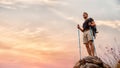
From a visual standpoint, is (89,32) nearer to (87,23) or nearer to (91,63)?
(87,23)

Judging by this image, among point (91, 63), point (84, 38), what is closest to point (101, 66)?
point (91, 63)

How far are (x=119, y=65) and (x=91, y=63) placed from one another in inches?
84.7

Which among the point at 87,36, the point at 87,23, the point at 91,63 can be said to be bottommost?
the point at 91,63

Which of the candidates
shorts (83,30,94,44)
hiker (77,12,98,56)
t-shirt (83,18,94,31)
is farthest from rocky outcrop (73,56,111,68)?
t-shirt (83,18,94,31)

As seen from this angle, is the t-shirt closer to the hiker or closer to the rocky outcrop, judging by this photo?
the hiker

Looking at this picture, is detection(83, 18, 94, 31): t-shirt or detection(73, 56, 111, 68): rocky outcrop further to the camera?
detection(83, 18, 94, 31): t-shirt

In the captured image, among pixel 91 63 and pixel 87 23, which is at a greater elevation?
pixel 87 23

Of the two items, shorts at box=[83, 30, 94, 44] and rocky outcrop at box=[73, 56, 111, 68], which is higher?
shorts at box=[83, 30, 94, 44]

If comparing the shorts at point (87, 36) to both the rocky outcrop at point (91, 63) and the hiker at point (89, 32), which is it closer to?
the hiker at point (89, 32)

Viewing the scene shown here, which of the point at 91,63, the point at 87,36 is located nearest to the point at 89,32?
the point at 87,36

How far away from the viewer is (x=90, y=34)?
74.3ft

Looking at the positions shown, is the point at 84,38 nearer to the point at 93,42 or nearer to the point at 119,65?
the point at 93,42

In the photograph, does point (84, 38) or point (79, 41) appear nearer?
point (84, 38)

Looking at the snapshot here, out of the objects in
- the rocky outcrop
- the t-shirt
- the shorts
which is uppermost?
the t-shirt
